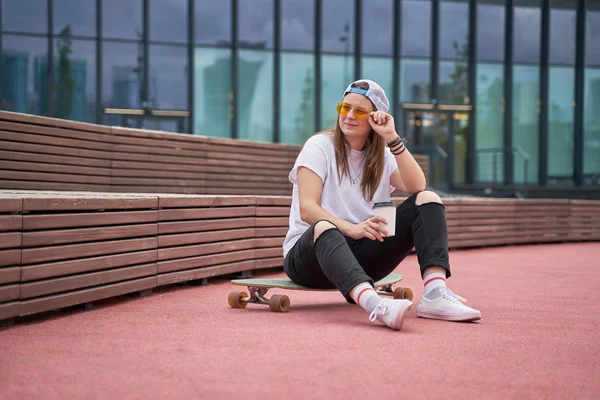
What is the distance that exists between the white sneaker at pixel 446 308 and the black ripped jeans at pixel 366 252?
134 millimetres

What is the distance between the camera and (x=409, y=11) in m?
20.5

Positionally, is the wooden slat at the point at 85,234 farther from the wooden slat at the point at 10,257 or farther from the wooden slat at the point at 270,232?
the wooden slat at the point at 270,232

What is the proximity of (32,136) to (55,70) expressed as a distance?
10.6 metres

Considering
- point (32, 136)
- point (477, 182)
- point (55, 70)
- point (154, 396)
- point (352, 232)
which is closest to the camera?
point (154, 396)

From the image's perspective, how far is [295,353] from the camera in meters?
3.55

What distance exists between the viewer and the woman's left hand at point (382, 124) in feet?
15.1

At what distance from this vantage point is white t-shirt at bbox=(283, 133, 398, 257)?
4758 millimetres

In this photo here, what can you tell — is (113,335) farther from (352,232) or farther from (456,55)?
(456,55)

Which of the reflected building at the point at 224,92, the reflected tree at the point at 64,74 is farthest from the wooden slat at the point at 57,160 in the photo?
the reflected building at the point at 224,92

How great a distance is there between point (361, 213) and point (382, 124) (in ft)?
1.88

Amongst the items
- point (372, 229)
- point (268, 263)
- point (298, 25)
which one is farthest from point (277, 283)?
point (298, 25)

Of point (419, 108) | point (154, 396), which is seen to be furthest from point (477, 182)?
point (154, 396)

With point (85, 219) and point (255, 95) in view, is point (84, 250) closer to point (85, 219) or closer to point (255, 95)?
point (85, 219)

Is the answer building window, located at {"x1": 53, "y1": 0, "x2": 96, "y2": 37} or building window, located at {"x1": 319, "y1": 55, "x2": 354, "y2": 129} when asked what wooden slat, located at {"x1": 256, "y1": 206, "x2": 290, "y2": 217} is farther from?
building window, located at {"x1": 319, "y1": 55, "x2": 354, "y2": 129}
